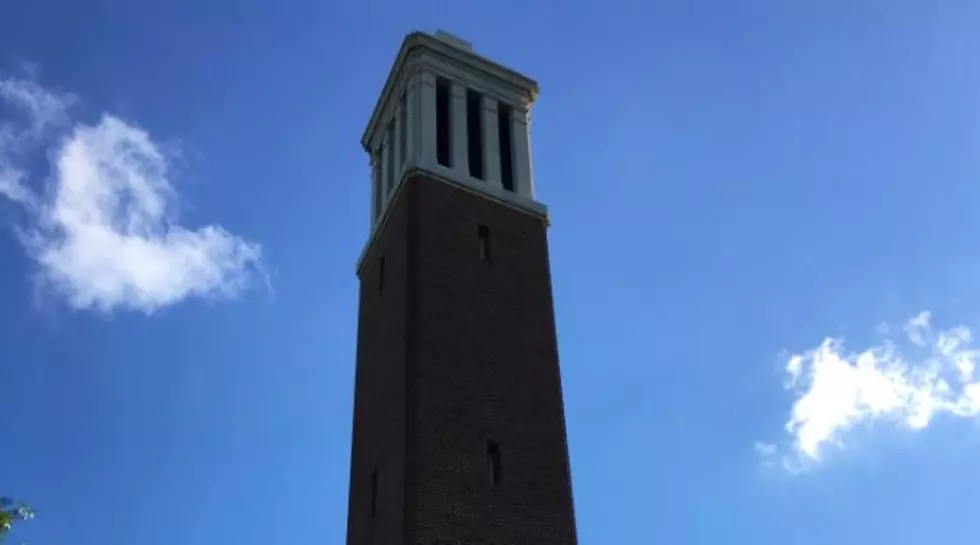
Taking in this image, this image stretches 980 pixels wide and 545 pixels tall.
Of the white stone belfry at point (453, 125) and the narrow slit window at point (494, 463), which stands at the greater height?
the white stone belfry at point (453, 125)

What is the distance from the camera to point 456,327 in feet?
67.6

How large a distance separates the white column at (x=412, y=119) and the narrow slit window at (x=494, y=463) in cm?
710

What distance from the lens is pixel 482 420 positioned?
19359 mm

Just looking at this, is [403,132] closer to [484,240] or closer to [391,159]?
[391,159]

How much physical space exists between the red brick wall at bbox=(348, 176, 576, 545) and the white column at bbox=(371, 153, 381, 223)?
1.86 m

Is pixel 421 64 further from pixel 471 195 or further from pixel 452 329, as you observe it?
pixel 452 329

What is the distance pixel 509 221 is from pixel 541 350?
357 centimetres

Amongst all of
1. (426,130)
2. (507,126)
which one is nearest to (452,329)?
(426,130)

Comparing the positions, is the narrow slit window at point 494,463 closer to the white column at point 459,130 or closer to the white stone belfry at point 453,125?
the white stone belfry at point 453,125

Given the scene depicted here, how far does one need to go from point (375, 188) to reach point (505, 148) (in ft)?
11.7

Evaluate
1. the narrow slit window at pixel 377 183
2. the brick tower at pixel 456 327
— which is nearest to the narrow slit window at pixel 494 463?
the brick tower at pixel 456 327

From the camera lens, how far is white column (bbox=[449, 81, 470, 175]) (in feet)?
79.7

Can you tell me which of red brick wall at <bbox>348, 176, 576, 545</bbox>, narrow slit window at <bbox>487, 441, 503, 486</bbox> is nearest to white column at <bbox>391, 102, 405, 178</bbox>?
red brick wall at <bbox>348, 176, 576, 545</bbox>

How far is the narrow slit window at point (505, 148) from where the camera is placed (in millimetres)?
25359
